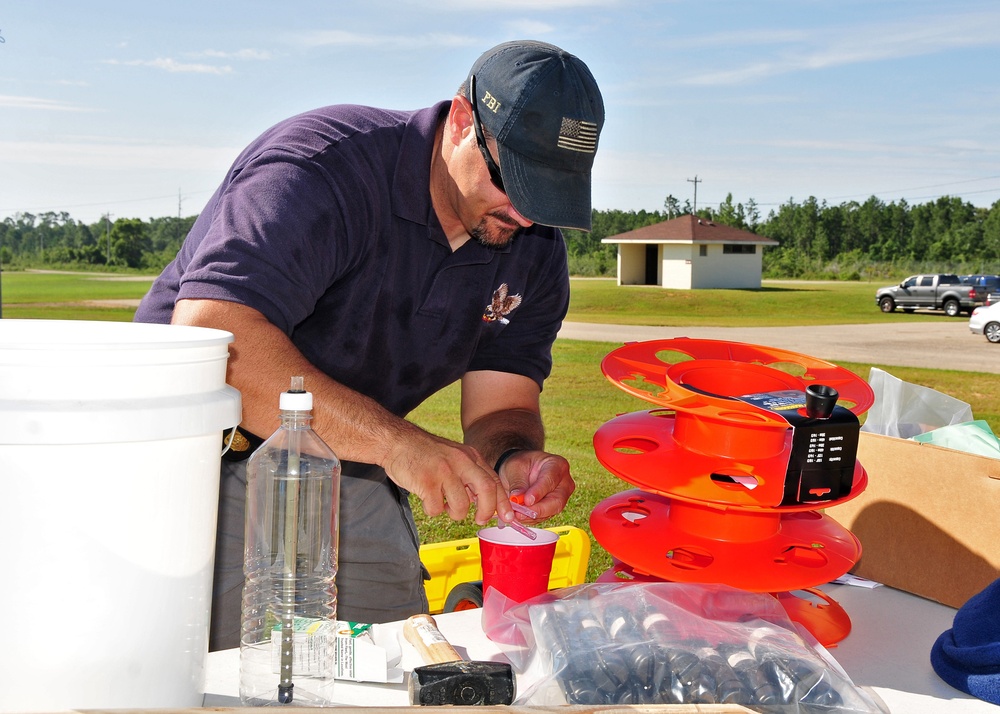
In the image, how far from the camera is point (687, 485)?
4.12ft

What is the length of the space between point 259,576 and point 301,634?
0.31 feet

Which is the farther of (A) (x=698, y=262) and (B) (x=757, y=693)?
(A) (x=698, y=262)

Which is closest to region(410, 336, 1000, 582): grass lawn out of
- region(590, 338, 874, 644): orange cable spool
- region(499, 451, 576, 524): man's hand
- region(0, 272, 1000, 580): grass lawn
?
region(0, 272, 1000, 580): grass lawn

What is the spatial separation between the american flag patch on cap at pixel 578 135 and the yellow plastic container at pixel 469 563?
3.42 ft

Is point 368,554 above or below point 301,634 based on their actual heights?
below

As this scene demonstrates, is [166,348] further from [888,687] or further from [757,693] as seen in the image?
[888,687]

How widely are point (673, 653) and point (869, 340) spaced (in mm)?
16938

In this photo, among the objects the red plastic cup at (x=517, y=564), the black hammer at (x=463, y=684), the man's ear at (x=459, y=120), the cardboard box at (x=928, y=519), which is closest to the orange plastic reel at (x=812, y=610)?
the red plastic cup at (x=517, y=564)

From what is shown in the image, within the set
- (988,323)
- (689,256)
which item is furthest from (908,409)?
(689,256)

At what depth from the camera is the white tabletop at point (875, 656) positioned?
1121 mm

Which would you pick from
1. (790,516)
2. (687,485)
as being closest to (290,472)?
(687,485)

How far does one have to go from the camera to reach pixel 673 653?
3.45 ft

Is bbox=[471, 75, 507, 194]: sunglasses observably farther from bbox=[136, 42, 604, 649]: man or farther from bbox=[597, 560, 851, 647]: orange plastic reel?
bbox=[597, 560, 851, 647]: orange plastic reel

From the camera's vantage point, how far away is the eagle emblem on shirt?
200 cm
